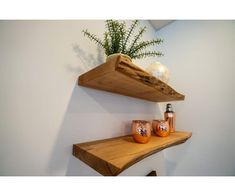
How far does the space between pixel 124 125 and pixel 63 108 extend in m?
0.37

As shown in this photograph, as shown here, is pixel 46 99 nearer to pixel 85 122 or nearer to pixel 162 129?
pixel 85 122

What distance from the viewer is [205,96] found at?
3.03 feet

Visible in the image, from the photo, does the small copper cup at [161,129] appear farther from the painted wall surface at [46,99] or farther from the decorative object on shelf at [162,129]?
the painted wall surface at [46,99]

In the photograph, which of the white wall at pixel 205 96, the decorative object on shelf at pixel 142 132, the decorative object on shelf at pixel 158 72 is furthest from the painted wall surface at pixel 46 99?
the white wall at pixel 205 96

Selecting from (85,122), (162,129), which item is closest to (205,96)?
(162,129)

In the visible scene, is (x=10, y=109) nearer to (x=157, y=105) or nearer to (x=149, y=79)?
(x=149, y=79)

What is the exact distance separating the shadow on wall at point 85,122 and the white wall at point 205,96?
545 mm

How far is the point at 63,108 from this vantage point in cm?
49

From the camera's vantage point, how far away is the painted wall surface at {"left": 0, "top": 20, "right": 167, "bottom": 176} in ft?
1.25

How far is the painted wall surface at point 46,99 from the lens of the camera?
0.38 m

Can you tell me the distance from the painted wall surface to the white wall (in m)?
0.69

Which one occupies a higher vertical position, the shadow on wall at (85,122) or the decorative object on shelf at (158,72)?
the decorative object on shelf at (158,72)
